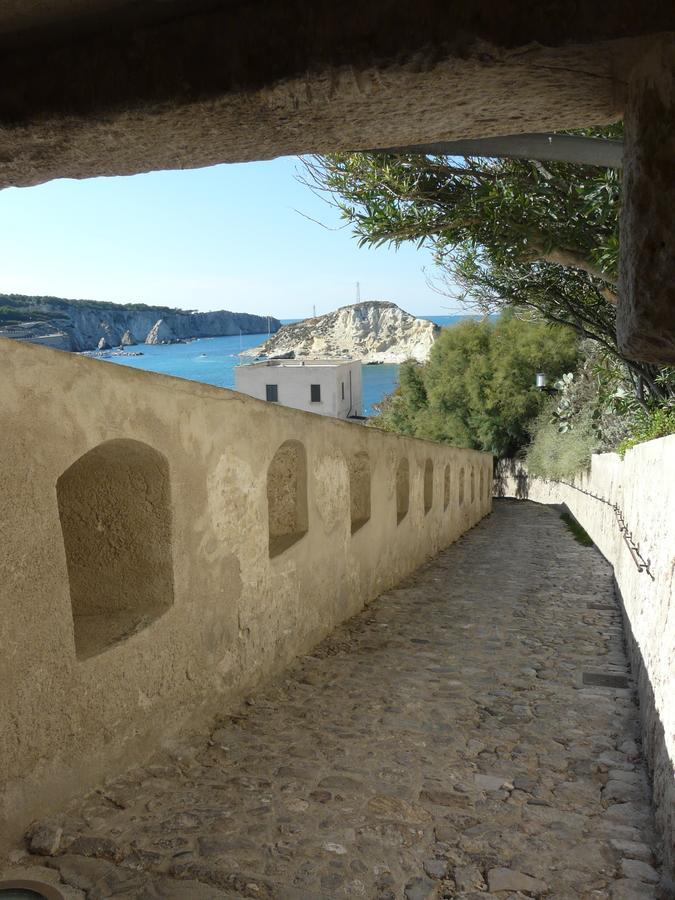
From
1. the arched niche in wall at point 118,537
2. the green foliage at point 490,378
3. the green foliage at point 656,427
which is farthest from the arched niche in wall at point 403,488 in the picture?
the green foliage at point 490,378

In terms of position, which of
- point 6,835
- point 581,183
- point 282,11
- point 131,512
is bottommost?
point 6,835

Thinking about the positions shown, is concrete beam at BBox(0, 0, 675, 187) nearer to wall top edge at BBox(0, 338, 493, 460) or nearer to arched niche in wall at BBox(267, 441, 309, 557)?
wall top edge at BBox(0, 338, 493, 460)

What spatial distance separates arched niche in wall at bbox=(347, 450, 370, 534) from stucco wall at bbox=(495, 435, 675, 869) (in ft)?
8.78

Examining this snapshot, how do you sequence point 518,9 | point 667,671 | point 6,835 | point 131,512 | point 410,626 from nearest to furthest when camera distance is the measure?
1. point 518,9
2. point 6,835
3. point 667,671
4. point 131,512
5. point 410,626

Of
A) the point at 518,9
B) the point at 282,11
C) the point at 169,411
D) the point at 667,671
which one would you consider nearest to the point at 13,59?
the point at 282,11

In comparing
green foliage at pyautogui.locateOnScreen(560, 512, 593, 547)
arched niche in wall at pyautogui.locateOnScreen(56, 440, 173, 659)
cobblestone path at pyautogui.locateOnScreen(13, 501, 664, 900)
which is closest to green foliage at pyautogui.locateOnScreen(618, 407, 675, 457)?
green foliage at pyautogui.locateOnScreen(560, 512, 593, 547)

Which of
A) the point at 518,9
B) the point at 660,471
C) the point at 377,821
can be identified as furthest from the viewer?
the point at 660,471

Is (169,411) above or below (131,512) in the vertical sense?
above

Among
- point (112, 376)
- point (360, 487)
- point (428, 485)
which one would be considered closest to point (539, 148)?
point (112, 376)

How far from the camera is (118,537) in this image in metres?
3.93

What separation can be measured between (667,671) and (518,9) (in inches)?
126

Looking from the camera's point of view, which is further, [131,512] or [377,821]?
[131,512]

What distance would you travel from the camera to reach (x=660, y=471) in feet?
14.9

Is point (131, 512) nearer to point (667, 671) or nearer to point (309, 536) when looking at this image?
point (309, 536)
